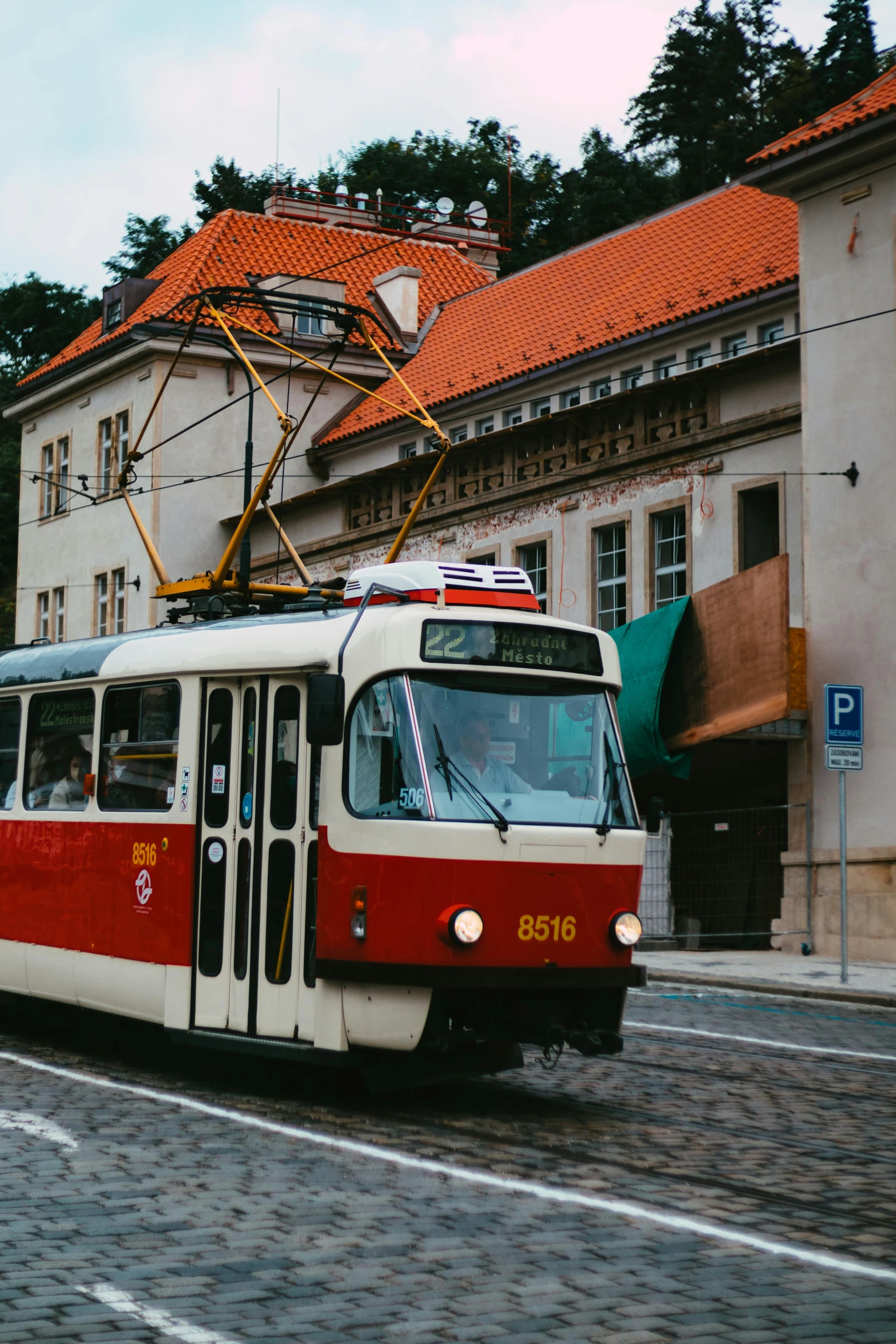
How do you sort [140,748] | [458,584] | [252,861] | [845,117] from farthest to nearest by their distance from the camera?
[845,117] < [140,748] < [458,584] < [252,861]

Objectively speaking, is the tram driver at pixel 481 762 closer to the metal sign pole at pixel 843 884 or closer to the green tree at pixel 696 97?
the metal sign pole at pixel 843 884

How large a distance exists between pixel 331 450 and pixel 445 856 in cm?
3152

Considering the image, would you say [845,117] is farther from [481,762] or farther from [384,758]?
[384,758]

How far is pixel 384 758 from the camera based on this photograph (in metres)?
9.94

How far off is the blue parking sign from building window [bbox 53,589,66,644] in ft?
103

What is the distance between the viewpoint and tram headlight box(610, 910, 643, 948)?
1009 cm

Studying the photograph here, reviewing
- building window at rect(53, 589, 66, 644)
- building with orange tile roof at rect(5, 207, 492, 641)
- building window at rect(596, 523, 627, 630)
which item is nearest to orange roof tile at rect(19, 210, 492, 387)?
building with orange tile roof at rect(5, 207, 492, 641)

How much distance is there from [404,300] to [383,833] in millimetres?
35289

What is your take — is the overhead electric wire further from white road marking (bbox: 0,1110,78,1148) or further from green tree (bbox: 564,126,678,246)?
green tree (bbox: 564,126,678,246)

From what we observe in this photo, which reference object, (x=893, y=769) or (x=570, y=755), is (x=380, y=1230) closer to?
(x=570, y=755)

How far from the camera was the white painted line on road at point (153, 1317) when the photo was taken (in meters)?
5.52

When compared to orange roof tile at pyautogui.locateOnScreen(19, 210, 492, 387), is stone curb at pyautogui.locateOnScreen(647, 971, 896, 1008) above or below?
below

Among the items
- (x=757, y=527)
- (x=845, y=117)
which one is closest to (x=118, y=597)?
(x=757, y=527)

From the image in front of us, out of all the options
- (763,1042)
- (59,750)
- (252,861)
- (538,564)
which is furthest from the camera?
(538,564)
